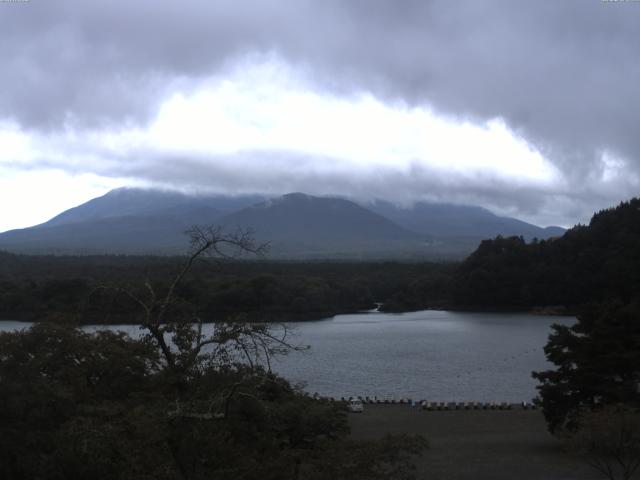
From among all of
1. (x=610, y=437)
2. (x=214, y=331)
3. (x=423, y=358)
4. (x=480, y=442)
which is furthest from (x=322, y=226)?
(x=214, y=331)

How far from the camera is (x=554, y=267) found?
178ft

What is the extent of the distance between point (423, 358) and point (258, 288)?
53.2 feet

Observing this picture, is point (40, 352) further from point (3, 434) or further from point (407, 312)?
point (407, 312)

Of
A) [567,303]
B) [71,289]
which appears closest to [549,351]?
[71,289]

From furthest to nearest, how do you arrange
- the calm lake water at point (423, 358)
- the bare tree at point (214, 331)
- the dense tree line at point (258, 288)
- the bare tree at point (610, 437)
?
the dense tree line at point (258, 288) → the calm lake water at point (423, 358) → the bare tree at point (610, 437) → the bare tree at point (214, 331)

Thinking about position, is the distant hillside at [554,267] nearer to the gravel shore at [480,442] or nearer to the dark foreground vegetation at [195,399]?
the gravel shore at [480,442]

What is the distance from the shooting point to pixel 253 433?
6277 mm

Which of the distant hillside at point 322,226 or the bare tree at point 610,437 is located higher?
the distant hillside at point 322,226

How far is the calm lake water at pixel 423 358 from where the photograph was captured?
2461 centimetres

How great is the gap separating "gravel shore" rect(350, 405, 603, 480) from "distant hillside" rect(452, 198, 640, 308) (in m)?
33.2

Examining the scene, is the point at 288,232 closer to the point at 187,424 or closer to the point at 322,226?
the point at 322,226

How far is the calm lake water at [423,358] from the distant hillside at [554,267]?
5727 millimetres

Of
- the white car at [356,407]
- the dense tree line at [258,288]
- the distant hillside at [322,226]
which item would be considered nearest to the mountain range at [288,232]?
the distant hillside at [322,226]

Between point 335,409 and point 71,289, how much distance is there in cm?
3055
